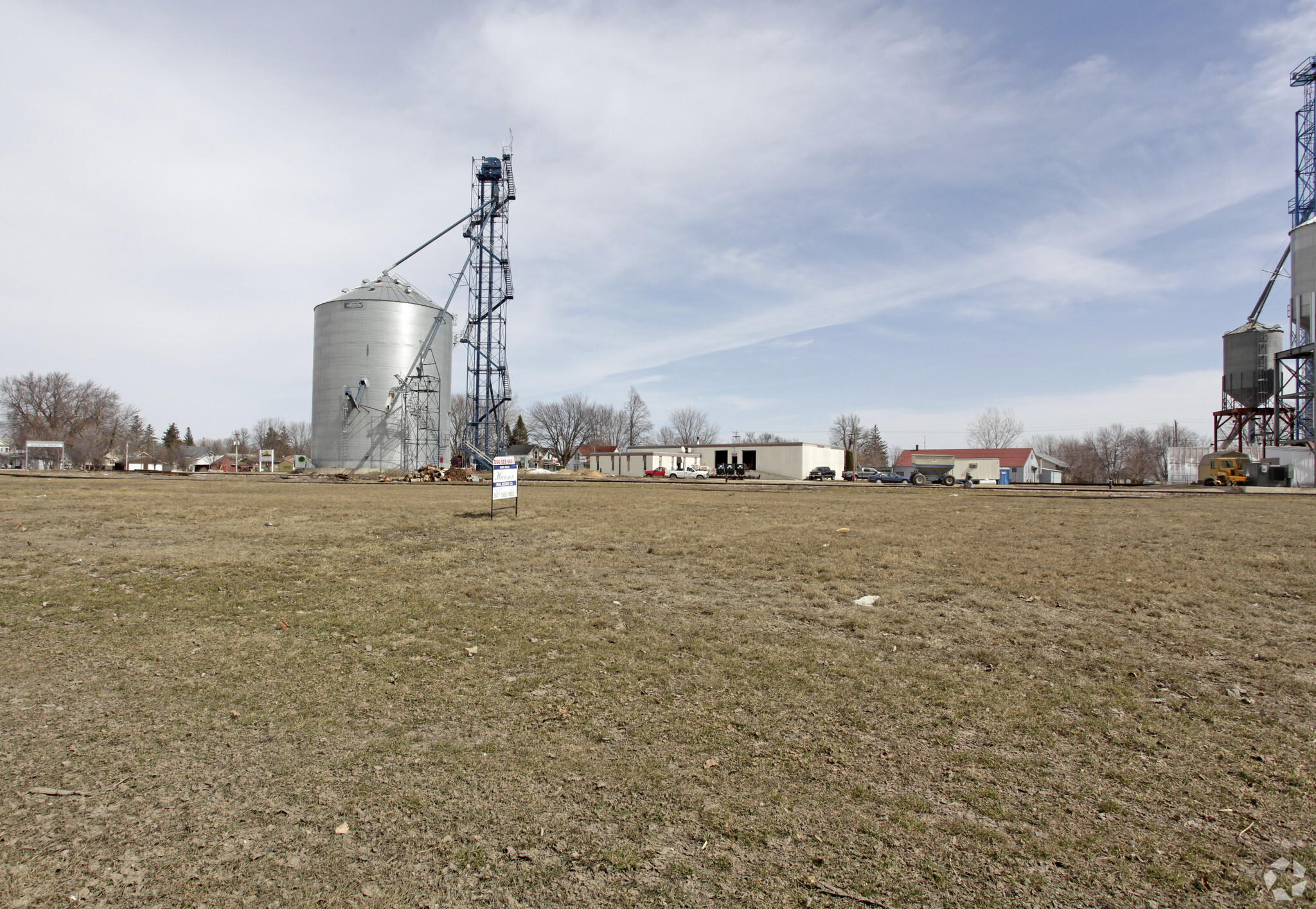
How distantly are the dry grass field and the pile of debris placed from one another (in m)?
40.1

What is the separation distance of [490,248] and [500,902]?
6831cm

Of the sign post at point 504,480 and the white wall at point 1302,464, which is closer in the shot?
the sign post at point 504,480

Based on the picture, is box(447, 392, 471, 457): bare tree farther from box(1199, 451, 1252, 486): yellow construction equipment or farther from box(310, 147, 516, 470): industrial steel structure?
box(1199, 451, 1252, 486): yellow construction equipment

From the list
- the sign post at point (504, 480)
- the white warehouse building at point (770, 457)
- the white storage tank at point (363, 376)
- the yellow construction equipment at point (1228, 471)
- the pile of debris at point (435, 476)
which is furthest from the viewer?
the white warehouse building at point (770, 457)

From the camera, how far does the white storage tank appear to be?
56.6 meters

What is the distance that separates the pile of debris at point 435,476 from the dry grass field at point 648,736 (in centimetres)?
4007

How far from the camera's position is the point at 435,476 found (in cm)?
4912

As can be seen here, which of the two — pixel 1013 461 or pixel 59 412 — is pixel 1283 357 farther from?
pixel 59 412

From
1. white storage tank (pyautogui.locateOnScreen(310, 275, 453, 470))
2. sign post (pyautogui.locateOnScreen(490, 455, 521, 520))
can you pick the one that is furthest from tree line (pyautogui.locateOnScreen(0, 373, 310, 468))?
sign post (pyautogui.locateOnScreen(490, 455, 521, 520))

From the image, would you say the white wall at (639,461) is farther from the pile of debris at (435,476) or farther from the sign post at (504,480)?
the sign post at (504,480)

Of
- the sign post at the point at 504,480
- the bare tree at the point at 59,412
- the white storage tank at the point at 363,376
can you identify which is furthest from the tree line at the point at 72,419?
the sign post at the point at 504,480

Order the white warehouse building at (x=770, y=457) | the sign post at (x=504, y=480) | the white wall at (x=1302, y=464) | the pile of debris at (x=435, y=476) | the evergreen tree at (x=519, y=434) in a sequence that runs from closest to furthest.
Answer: the sign post at (x=504, y=480)
the white wall at (x=1302, y=464)
the pile of debris at (x=435, y=476)
the white warehouse building at (x=770, y=457)
the evergreen tree at (x=519, y=434)

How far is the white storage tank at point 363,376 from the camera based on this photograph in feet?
186

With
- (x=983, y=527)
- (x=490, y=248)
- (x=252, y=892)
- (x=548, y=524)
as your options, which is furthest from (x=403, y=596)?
(x=490, y=248)
